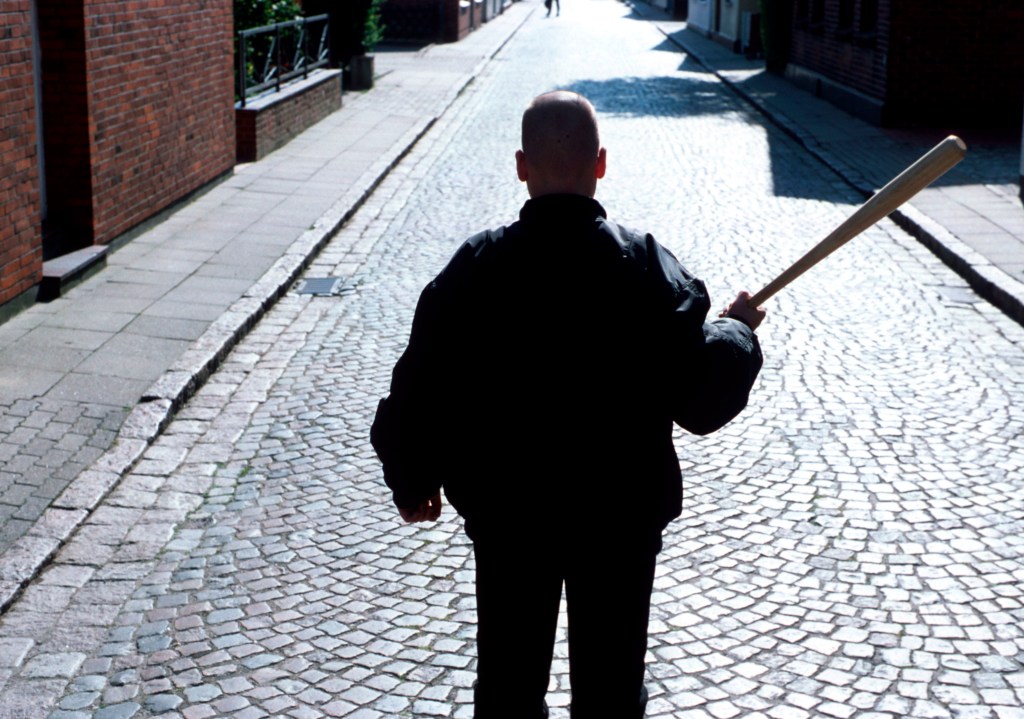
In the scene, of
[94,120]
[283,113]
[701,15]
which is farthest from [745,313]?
[701,15]

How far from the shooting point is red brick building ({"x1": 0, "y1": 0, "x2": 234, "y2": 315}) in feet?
27.5

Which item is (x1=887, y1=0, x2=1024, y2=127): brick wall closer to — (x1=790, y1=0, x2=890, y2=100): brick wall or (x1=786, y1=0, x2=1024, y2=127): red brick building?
(x1=786, y1=0, x2=1024, y2=127): red brick building

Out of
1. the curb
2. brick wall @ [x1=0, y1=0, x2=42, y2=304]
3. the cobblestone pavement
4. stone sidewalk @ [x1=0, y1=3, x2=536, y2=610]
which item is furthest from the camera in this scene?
the curb

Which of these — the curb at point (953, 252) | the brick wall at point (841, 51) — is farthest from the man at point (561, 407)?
the brick wall at point (841, 51)

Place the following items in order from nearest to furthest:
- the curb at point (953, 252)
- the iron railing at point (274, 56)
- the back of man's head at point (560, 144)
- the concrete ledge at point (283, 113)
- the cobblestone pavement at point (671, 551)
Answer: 1. the back of man's head at point (560, 144)
2. the cobblestone pavement at point (671, 551)
3. the curb at point (953, 252)
4. the concrete ledge at point (283, 113)
5. the iron railing at point (274, 56)

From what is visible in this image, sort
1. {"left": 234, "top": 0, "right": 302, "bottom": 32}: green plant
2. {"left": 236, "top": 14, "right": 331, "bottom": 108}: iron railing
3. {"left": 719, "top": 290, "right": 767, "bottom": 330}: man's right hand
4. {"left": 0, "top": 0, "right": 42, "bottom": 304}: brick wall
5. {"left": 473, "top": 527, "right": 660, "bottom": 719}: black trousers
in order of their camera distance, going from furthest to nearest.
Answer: {"left": 234, "top": 0, "right": 302, "bottom": 32}: green plant, {"left": 236, "top": 14, "right": 331, "bottom": 108}: iron railing, {"left": 0, "top": 0, "right": 42, "bottom": 304}: brick wall, {"left": 719, "top": 290, "right": 767, "bottom": 330}: man's right hand, {"left": 473, "top": 527, "right": 660, "bottom": 719}: black trousers

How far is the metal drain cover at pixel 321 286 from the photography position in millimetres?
9820

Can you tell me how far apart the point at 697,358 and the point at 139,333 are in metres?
5.80

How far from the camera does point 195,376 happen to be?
290 inches

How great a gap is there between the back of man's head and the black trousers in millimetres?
760

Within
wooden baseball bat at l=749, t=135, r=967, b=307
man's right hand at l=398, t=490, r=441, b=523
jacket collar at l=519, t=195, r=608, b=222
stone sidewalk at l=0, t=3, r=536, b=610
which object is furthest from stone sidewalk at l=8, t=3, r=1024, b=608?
→ wooden baseball bat at l=749, t=135, r=967, b=307

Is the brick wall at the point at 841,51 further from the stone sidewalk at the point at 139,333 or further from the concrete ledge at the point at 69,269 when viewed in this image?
the concrete ledge at the point at 69,269

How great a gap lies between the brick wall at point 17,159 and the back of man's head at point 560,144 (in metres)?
6.09

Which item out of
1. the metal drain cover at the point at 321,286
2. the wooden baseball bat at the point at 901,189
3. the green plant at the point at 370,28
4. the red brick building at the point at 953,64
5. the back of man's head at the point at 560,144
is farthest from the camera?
the green plant at the point at 370,28
